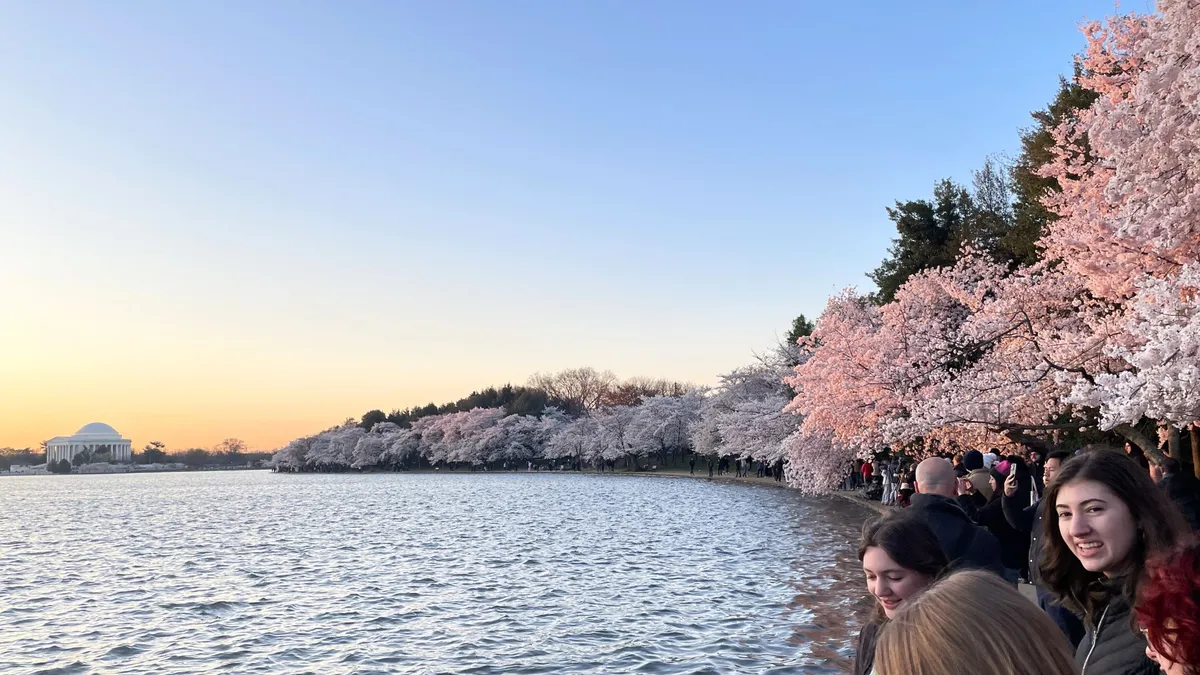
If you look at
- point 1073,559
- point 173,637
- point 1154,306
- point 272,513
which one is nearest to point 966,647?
point 1073,559

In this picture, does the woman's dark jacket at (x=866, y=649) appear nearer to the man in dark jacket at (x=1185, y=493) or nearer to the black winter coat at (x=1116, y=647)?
the black winter coat at (x=1116, y=647)

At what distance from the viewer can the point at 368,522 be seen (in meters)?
31.4

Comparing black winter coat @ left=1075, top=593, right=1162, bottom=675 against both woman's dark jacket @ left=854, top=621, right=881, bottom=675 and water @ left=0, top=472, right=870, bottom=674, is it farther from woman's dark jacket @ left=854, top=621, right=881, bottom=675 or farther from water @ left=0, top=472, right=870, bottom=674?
water @ left=0, top=472, right=870, bottom=674

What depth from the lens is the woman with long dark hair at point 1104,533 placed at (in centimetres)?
279

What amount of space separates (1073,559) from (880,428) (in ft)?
68.5

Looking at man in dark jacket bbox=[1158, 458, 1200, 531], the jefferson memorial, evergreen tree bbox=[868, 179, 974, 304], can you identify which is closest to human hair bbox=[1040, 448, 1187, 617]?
man in dark jacket bbox=[1158, 458, 1200, 531]

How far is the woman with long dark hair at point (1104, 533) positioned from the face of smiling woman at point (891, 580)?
1.43 feet

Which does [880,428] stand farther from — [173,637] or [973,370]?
[173,637]

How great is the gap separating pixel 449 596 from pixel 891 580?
42.9 feet

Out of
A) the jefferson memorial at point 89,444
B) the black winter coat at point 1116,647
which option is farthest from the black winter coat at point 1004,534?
the jefferson memorial at point 89,444

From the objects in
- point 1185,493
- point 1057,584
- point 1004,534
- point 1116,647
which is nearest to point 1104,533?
point 1057,584

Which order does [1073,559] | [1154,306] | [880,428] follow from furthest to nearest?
[880,428]
[1154,306]
[1073,559]

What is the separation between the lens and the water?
1077 cm

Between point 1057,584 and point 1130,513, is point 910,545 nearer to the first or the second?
point 1057,584
